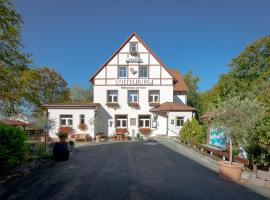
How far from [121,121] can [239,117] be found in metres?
18.4

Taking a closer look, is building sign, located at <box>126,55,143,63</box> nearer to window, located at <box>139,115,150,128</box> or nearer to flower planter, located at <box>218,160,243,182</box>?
window, located at <box>139,115,150,128</box>

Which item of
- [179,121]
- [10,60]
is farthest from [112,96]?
[10,60]

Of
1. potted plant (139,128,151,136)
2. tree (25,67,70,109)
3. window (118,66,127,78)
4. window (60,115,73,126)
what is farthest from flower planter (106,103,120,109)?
tree (25,67,70,109)

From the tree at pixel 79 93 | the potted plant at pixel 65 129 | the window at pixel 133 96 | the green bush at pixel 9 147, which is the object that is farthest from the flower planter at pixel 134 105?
the tree at pixel 79 93

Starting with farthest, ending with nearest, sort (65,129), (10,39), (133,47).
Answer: (133,47) → (65,129) → (10,39)

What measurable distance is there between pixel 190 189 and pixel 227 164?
90.2 inches

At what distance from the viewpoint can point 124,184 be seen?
22.8ft

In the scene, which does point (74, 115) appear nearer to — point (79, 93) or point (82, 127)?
point (82, 127)

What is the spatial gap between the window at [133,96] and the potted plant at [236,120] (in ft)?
57.3

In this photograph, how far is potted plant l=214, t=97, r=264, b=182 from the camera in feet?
25.3

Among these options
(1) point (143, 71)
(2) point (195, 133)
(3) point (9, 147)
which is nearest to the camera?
(3) point (9, 147)

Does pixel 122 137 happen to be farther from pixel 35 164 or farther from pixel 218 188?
pixel 218 188

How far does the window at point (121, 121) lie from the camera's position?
25172 mm

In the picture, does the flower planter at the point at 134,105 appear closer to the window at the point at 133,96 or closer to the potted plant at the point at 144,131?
the window at the point at 133,96
